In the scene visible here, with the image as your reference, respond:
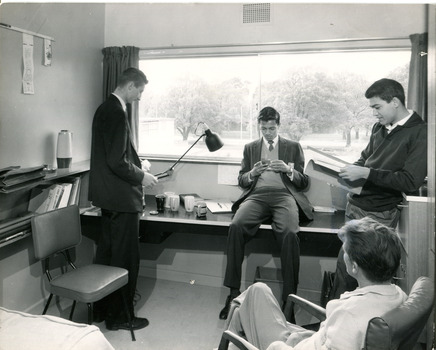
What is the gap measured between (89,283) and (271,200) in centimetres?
144

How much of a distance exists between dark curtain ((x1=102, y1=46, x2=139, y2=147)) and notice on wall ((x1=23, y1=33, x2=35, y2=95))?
0.89 metres

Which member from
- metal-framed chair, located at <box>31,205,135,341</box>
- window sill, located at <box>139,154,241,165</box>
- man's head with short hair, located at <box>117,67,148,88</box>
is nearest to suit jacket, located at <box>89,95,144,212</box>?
man's head with short hair, located at <box>117,67,148,88</box>

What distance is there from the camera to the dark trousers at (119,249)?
8.79ft

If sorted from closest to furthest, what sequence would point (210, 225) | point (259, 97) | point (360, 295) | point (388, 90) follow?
point (360, 295) < point (388, 90) < point (210, 225) < point (259, 97)

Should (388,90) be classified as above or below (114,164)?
above

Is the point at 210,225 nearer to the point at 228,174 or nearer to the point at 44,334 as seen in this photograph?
the point at 228,174

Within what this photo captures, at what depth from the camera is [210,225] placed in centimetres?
292

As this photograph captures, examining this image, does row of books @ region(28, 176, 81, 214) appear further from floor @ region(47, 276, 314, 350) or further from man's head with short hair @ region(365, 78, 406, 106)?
man's head with short hair @ region(365, 78, 406, 106)

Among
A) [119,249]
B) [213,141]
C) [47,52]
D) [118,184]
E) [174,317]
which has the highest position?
[47,52]

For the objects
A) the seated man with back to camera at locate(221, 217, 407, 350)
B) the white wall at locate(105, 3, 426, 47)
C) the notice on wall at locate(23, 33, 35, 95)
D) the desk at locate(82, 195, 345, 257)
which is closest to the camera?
the seated man with back to camera at locate(221, 217, 407, 350)

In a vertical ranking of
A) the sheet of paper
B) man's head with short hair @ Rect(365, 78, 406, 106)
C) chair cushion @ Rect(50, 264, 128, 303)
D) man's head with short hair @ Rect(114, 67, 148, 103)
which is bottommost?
chair cushion @ Rect(50, 264, 128, 303)

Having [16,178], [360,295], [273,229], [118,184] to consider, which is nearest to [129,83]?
[118,184]

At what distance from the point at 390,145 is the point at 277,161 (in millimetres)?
906

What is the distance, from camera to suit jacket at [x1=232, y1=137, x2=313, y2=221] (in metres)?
3.07
